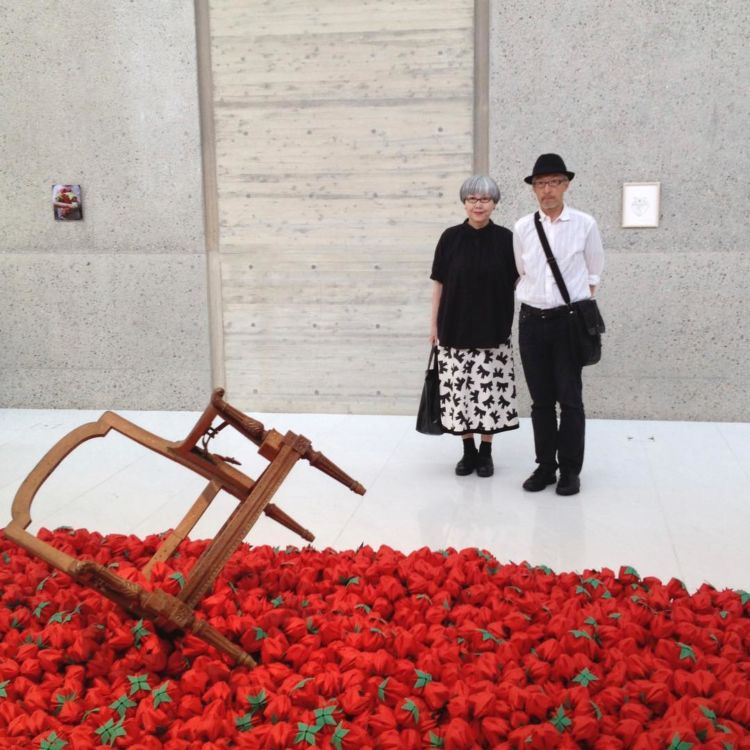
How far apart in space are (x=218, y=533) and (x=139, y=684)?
360mm

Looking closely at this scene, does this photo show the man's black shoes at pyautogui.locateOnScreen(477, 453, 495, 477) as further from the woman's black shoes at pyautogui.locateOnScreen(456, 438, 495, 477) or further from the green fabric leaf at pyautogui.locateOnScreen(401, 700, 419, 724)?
the green fabric leaf at pyautogui.locateOnScreen(401, 700, 419, 724)

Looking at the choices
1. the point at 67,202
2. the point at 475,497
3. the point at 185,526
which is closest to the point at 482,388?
the point at 475,497

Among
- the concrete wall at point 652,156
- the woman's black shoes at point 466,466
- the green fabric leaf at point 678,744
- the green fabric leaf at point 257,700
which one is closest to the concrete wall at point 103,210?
the concrete wall at point 652,156

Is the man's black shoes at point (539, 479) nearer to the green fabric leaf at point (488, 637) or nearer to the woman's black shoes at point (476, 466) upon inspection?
the woman's black shoes at point (476, 466)

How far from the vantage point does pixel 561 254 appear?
4.33 metres

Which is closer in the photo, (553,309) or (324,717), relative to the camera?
(324,717)

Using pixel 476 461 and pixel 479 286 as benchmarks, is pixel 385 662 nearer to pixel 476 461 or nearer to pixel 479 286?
pixel 479 286

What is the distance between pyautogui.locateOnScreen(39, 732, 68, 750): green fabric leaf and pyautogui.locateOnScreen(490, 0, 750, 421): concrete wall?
190 inches

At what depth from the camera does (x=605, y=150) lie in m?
6.00

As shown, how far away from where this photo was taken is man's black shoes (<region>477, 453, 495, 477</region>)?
488cm

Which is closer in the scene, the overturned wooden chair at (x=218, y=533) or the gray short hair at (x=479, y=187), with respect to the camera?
the overturned wooden chair at (x=218, y=533)

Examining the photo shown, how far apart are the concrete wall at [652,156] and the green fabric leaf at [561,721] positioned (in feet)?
14.8

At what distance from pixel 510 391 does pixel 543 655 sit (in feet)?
9.06

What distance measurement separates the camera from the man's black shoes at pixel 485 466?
4.88m
